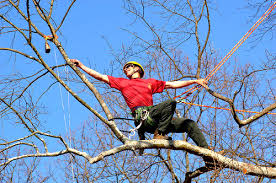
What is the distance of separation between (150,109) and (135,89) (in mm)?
393

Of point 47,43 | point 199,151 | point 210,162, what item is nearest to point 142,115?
point 199,151

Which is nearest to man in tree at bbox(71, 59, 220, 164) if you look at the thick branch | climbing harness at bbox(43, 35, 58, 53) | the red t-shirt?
the red t-shirt

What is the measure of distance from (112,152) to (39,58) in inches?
58.1

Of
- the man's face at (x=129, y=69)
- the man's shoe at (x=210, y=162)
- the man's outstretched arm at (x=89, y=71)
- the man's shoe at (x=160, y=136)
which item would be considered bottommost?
the man's shoe at (x=210, y=162)

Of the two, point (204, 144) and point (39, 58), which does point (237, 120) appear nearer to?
point (204, 144)

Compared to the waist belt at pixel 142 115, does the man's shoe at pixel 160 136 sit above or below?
below

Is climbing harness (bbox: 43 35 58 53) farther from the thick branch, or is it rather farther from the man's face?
the thick branch

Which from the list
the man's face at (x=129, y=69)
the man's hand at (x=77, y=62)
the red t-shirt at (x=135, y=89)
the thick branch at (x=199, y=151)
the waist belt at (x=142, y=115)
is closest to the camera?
→ the thick branch at (x=199, y=151)

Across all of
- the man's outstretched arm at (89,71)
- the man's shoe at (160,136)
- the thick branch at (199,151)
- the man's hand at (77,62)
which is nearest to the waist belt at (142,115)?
the man's shoe at (160,136)

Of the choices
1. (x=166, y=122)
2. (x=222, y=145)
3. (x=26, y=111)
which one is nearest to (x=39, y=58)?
(x=26, y=111)

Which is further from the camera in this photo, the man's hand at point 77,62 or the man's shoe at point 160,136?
the man's hand at point 77,62

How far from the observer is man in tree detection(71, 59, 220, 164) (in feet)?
16.8

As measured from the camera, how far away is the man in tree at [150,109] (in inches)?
201

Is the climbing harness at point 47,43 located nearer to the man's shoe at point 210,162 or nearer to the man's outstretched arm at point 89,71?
the man's outstretched arm at point 89,71
